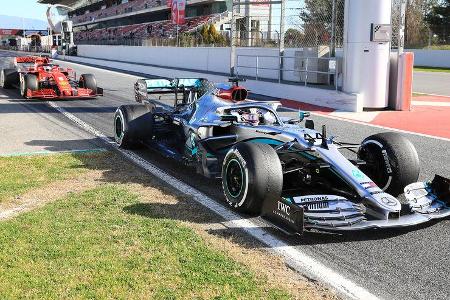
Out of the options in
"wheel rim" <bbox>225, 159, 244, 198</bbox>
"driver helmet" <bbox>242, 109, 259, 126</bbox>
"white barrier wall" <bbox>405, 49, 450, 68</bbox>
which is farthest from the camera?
"white barrier wall" <bbox>405, 49, 450, 68</bbox>

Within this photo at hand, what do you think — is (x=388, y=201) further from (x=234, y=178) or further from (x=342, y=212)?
(x=234, y=178)

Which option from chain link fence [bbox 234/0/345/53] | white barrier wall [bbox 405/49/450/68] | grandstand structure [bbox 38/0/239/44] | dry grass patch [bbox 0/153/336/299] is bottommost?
dry grass patch [bbox 0/153/336/299]

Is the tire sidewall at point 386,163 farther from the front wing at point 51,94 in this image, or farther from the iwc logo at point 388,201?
the front wing at point 51,94

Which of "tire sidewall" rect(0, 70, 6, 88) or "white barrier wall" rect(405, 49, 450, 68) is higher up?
"white barrier wall" rect(405, 49, 450, 68)

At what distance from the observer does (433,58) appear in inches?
1405

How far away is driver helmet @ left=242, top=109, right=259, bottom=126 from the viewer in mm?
6352

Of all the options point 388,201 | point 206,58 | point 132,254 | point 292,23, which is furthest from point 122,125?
point 206,58

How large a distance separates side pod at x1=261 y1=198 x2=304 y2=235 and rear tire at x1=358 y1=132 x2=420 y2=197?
4.58 ft

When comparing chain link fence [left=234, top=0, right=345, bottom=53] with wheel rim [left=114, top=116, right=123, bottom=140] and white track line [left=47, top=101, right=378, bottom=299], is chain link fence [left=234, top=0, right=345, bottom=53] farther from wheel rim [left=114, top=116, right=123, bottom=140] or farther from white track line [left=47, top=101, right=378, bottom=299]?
white track line [left=47, top=101, right=378, bottom=299]

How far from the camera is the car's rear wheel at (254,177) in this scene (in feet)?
15.8

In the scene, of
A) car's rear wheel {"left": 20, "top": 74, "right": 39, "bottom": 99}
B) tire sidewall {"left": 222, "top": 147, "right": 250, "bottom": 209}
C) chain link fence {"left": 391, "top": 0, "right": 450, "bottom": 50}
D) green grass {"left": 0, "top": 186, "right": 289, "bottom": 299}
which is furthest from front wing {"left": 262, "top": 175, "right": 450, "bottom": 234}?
chain link fence {"left": 391, "top": 0, "right": 450, "bottom": 50}

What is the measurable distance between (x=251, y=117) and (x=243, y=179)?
164cm

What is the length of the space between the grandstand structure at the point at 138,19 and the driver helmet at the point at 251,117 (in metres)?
31.7

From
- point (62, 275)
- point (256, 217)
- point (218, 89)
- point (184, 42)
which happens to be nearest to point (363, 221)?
point (256, 217)
